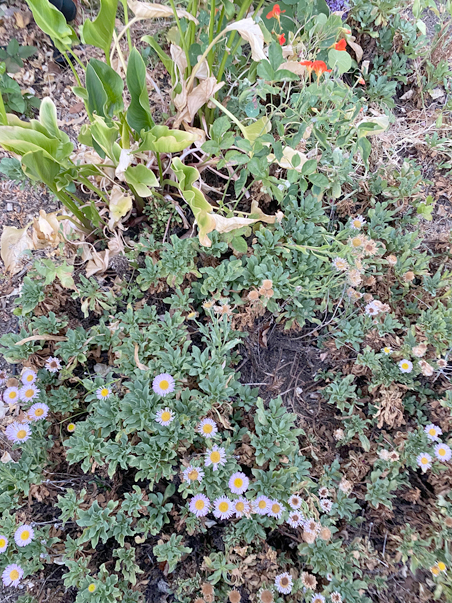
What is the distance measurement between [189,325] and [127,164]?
685 millimetres

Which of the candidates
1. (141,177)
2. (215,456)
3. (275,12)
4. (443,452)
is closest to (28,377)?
(215,456)

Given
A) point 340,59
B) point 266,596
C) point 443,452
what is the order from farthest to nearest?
point 340,59, point 443,452, point 266,596

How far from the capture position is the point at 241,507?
1.26 m

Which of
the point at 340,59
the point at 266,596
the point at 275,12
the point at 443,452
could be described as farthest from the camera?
the point at 275,12

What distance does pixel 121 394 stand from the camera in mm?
1473

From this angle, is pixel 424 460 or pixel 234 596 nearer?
pixel 234 596

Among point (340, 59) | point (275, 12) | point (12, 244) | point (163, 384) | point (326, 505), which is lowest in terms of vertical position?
point (326, 505)

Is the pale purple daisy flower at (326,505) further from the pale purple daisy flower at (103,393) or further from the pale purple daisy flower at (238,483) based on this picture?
the pale purple daisy flower at (103,393)

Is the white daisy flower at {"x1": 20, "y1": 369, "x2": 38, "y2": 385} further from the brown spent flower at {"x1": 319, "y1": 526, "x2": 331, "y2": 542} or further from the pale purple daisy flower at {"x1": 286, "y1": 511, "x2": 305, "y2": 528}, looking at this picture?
the brown spent flower at {"x1": 319, "y1": 526, "x2": 331, "y2": 542}

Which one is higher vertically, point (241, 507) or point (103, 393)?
point (103, 393)

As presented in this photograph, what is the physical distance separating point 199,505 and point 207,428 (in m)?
0.24

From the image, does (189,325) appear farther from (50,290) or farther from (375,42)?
(375,42)

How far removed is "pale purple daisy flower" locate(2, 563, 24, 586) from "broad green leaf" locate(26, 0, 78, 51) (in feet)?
5.86

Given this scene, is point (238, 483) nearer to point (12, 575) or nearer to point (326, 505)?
point (326, 505)
